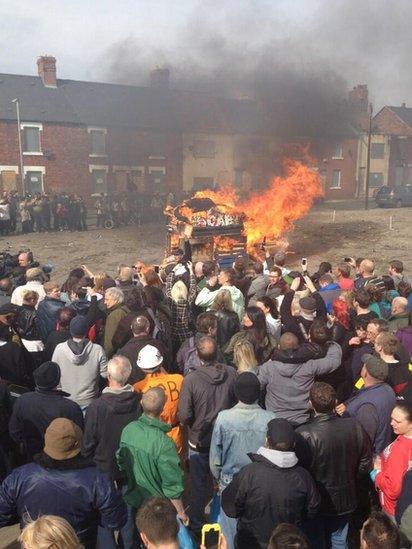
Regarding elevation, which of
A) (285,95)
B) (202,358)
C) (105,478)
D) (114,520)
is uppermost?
(285,95)

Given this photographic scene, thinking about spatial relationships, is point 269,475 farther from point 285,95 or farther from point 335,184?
point 335,184

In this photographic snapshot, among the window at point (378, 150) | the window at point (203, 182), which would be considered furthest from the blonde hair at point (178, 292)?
the window at point (378, 150)

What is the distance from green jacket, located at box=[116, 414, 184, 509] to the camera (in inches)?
146

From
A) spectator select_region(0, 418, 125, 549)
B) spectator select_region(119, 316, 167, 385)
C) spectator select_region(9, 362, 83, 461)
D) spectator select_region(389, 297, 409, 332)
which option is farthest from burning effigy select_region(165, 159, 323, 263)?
spectator select_region(0, 418, 125, 549)

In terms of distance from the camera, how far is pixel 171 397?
461cm

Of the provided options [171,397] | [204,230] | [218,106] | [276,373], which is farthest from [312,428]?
[218,106]

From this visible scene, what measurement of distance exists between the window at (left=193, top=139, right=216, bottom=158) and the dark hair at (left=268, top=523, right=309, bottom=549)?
35.7m

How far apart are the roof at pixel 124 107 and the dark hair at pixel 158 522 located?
3198 cm

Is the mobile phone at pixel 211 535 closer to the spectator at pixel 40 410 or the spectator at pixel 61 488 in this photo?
the spectator at pixel 61 488

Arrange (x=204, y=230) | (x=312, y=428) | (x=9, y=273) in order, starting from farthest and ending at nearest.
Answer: (x=204, y=230) → (x=9, y=273) → (x=312, y=428)

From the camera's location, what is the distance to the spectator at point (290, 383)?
15.4 ft

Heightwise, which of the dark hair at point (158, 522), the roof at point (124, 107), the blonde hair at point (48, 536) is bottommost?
the dark hair at point (158, 522)

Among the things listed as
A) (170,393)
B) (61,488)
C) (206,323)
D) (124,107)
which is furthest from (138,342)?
(124,107)

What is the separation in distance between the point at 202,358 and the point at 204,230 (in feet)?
35.1
